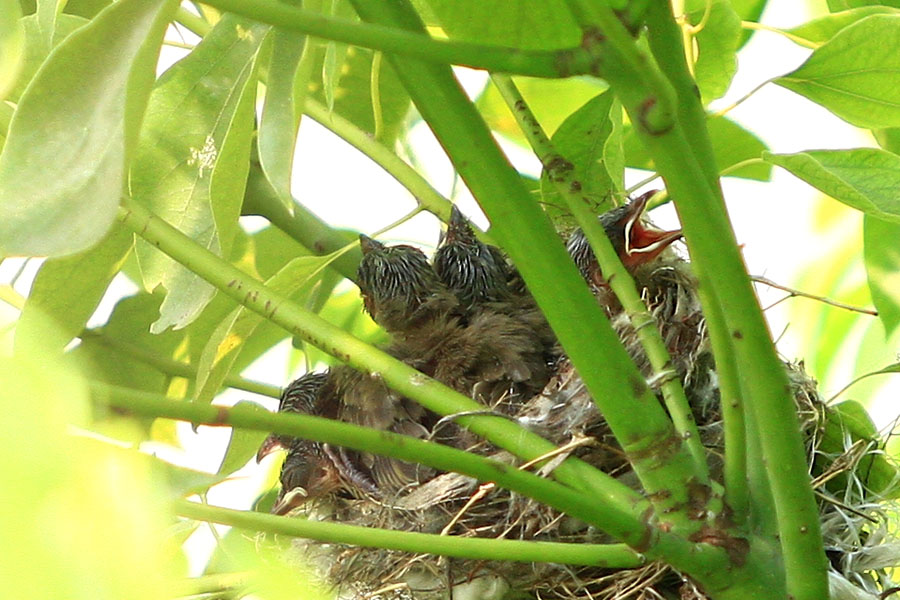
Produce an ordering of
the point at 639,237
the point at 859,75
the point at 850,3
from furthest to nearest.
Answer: the point at 850,3
the point at 639,237
the point at 859,75

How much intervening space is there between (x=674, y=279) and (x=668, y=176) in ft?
1.96

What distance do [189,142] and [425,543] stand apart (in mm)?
506

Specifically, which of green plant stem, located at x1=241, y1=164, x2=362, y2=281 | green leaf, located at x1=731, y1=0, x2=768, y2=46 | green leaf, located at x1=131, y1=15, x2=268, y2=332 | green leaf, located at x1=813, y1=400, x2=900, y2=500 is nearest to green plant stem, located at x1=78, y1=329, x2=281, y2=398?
green plant stem, located at x1=241, y1=164, x2=362, y2=281

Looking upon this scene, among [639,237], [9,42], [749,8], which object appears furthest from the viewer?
[749,8]

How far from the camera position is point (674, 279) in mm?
1166

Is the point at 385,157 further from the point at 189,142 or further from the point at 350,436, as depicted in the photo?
the point at 350,436

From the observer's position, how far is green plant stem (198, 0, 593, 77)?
21.0 inches

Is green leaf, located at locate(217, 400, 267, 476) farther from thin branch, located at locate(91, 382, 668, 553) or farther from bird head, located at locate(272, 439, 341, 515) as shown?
thin branch, located at locate(91, 382, 668, 553)

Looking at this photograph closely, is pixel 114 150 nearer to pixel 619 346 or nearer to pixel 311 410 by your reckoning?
pixel 619 346

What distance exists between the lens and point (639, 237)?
1.18 metres

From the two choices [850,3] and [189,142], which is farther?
[850,3]

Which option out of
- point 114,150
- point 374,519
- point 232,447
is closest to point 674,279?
point 374,519

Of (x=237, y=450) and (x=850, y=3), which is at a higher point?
(x=850, y=3)

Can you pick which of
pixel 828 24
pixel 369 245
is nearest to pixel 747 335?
pixel 828 24
